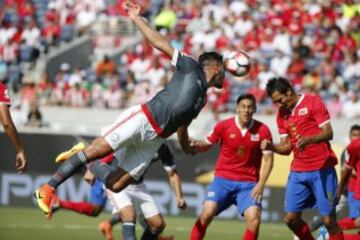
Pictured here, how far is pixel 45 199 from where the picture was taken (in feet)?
36.4

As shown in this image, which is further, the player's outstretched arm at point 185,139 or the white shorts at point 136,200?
the white shorts at point 136,200

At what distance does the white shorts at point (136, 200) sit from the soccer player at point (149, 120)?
1.60 m

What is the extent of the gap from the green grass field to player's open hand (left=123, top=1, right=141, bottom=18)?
17.1ft

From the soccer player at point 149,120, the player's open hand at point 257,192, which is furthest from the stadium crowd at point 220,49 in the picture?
the soccer player at point 149,120

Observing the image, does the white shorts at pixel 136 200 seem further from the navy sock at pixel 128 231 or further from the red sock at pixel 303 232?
the red sock at pixel 303 232

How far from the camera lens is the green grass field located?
1652 centimetres

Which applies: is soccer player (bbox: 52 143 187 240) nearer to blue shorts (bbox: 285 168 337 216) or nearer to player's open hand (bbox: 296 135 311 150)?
blue shorts (bbox: 285 168 337 216)

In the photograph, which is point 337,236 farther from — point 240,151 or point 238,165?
point 240,151

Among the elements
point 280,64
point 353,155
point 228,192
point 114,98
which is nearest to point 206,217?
point 228,192

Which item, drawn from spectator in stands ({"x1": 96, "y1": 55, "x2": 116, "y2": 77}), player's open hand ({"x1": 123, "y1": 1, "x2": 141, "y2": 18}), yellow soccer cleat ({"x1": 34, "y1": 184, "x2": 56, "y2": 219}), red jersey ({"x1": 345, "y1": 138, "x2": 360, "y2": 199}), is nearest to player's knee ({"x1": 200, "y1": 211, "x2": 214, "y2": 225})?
red jersey ({"x1": 345, "y1": 138, "x2": 360, "y2": 199})

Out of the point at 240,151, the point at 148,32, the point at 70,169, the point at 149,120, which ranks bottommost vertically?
the point at 240,151

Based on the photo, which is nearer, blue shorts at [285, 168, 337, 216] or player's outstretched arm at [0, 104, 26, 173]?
player's outstretched arm at [0, 104, 26, 173]

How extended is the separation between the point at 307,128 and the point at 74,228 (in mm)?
5690

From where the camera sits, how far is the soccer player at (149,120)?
37.1ft
